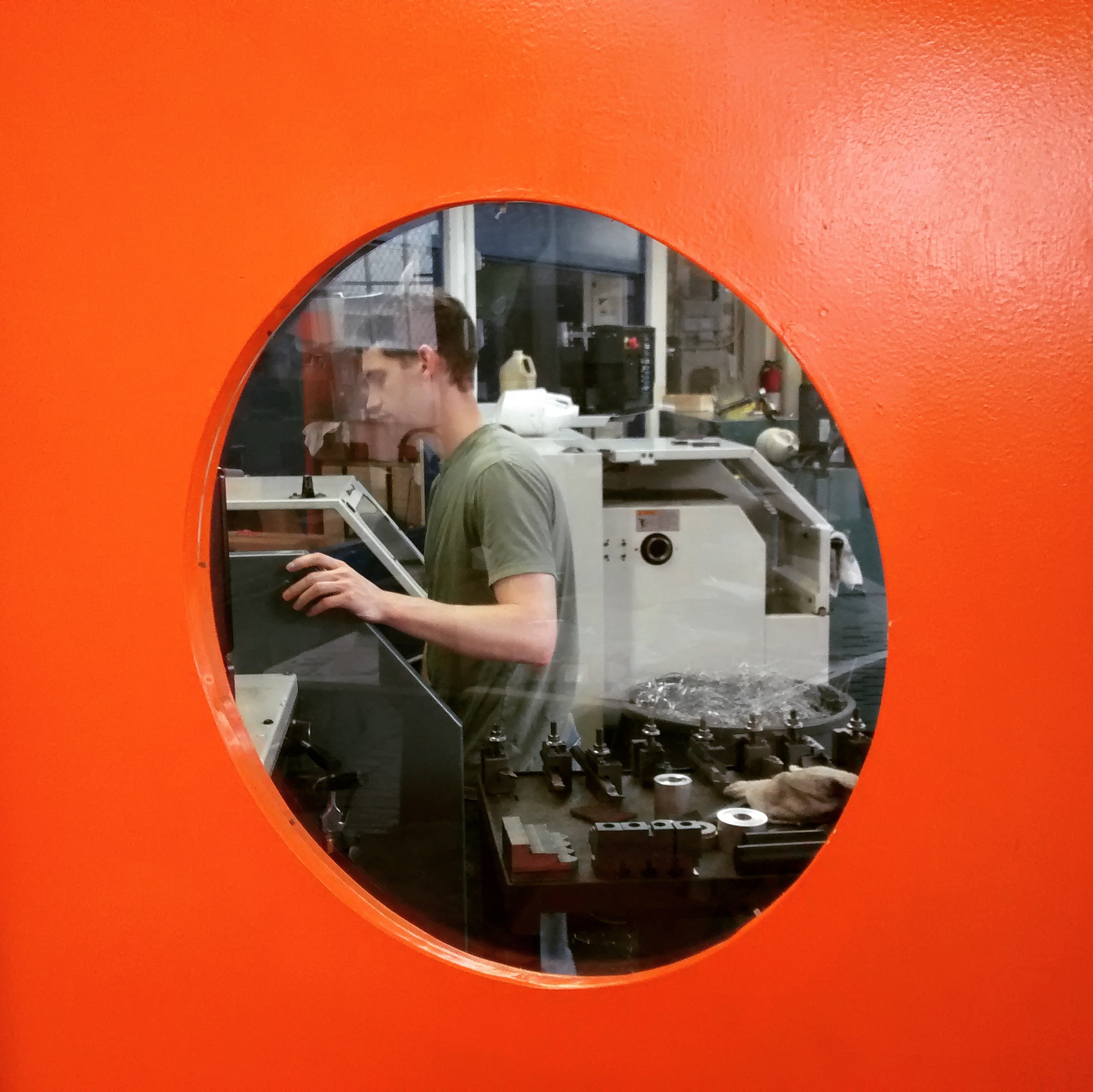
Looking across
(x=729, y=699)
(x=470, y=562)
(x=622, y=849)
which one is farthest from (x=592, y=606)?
(x=622, y=849)

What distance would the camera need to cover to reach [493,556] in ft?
5.70

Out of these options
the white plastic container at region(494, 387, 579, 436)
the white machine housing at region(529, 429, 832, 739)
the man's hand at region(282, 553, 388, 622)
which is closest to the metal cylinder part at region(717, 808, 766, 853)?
the man's hand at region(282, 553, 388, 622)

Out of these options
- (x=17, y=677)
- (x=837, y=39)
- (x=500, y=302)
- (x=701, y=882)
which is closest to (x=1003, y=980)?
(x=701, y=882)

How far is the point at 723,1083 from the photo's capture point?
999 mm

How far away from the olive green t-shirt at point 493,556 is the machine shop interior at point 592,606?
0.22 ft

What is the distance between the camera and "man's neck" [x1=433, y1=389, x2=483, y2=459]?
74.2 inches

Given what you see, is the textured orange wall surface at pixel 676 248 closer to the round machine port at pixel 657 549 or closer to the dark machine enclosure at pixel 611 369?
the dark machine enclosure at pixel 611 369

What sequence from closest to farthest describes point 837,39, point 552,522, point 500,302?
point 837,39 < point 552,522 < point 500,302

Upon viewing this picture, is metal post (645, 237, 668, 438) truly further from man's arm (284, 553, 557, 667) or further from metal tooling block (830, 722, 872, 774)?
metal tooling block (830, 722, 872, 774)

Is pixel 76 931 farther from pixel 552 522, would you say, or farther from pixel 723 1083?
pixel 552 522

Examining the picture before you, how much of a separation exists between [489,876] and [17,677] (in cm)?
89

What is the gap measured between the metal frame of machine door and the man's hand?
13cm

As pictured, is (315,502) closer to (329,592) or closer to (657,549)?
(329,592)

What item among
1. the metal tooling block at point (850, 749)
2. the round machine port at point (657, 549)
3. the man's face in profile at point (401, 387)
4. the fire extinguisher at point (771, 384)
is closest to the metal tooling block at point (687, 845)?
the metal tooling block at point (850, 749)
